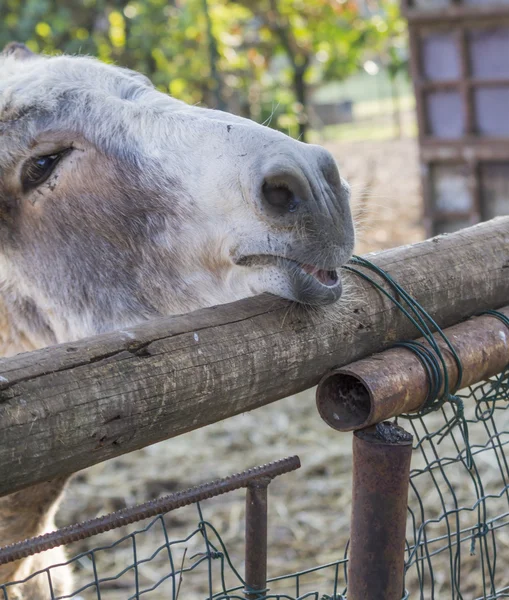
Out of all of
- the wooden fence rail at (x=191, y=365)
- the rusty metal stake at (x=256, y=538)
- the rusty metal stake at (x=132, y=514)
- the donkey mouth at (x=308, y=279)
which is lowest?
the rusty metal stake at (x=256, y=538)

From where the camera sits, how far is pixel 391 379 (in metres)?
1.43

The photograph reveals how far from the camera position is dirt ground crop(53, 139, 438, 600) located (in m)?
3.71

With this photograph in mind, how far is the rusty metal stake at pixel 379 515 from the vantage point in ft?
4.64

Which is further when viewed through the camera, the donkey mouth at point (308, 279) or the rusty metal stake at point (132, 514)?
the donkey mouth at point (308, 279)

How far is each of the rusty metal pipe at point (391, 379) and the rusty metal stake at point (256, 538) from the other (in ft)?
0.58

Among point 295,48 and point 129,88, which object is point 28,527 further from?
point 295,48

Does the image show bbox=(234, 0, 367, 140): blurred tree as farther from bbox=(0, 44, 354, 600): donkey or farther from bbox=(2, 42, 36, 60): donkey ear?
bbox=(0, 44, 354, 600): donkey

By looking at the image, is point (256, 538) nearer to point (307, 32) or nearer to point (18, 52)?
point (18, 52)

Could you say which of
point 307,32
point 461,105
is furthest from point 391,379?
point 307,32

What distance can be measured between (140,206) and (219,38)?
676cm

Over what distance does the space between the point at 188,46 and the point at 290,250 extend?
21.7 ft

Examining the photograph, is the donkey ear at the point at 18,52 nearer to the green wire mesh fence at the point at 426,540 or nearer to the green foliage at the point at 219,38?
the green wire mesh fence at the point at 426,540

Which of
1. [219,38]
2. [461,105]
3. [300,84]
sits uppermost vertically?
[219,38]

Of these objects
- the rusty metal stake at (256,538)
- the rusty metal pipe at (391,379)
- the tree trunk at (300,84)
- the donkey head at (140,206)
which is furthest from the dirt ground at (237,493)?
the tree trunk at (300,84)
